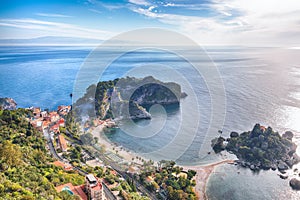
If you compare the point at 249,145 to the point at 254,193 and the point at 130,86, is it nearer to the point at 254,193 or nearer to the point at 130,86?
the point at 254,193

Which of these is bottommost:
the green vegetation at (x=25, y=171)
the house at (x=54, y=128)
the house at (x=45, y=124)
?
the house at (x=54, y=128)

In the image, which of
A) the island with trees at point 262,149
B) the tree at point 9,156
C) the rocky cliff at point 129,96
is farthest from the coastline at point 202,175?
the rocky cliff at point 129,96

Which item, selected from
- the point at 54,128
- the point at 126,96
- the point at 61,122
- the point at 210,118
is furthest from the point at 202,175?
the point at 126,96

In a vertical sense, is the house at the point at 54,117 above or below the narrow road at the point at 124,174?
above

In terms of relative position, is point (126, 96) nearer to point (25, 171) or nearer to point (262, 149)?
point (262, 149)

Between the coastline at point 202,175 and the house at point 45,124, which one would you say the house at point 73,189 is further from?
the house at point 45,124
